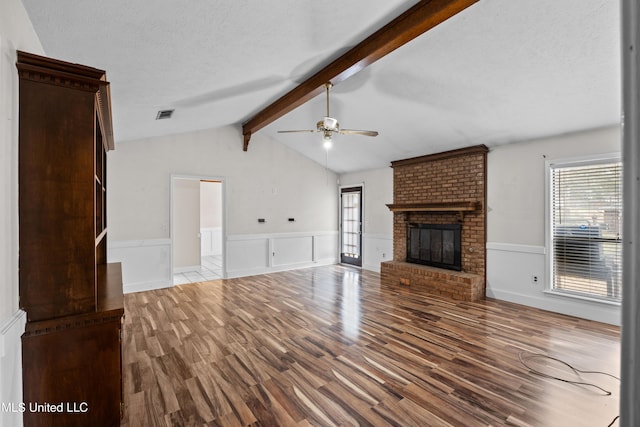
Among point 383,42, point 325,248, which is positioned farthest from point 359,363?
point 325,248

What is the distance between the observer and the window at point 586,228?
3820mm

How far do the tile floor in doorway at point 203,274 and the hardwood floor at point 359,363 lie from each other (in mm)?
1499

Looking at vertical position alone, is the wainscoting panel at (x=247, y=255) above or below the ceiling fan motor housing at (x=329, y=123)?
below

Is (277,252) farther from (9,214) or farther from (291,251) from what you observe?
(9,214)

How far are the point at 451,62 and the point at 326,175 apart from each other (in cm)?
479

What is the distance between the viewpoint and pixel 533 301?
14.6ft

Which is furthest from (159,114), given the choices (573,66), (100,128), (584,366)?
(584,366)

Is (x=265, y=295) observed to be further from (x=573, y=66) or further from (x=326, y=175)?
(x=573, y=66)

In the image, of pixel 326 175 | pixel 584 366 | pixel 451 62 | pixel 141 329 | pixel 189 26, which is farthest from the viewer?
pixel 326 175

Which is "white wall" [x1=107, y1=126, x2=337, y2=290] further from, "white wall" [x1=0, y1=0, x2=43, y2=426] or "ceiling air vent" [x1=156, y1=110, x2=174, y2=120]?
"white wall" [x1=0, y1=0, x2=43, y2=426]

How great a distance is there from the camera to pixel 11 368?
1.41m

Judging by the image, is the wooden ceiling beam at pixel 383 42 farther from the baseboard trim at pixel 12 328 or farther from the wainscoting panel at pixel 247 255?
the baseboard trim at pixel 12 328

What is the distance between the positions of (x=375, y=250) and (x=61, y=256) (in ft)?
19.5

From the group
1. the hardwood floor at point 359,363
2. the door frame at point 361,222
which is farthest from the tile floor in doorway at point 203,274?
the door frame at point 361,222
